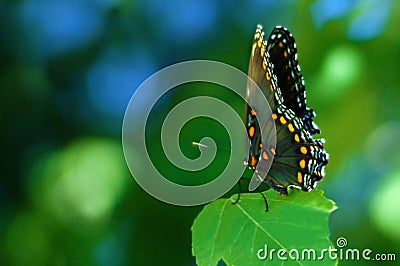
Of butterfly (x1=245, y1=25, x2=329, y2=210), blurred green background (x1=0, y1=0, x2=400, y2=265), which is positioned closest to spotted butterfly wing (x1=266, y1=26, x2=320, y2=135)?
butterfly (x1=245, y1=25, x2=329, y2=210)

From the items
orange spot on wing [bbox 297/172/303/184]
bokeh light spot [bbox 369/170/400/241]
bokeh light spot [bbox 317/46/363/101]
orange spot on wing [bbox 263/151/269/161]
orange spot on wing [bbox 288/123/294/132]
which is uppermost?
bokeh light spot [bbox 317/46/363/101]

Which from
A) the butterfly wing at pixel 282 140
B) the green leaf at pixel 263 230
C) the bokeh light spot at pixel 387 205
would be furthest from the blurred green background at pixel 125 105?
the green leaf at pixel 263 230

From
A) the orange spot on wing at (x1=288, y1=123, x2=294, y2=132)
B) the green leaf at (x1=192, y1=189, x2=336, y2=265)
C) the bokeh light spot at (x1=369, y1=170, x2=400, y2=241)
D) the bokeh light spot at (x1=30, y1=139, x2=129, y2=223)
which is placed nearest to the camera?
the green leaf at (x1=192, y1=189, x2=336, y2=265)

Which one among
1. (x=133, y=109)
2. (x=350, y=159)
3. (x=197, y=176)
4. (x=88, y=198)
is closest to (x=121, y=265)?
(x=88, y=198)

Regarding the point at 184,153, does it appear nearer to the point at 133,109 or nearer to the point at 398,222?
the point at 133,109

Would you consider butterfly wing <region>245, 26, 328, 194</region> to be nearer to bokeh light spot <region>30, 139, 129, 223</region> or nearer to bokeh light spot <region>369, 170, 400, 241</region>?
bokeh light spot <region>369, 170, 400, 241</region>
